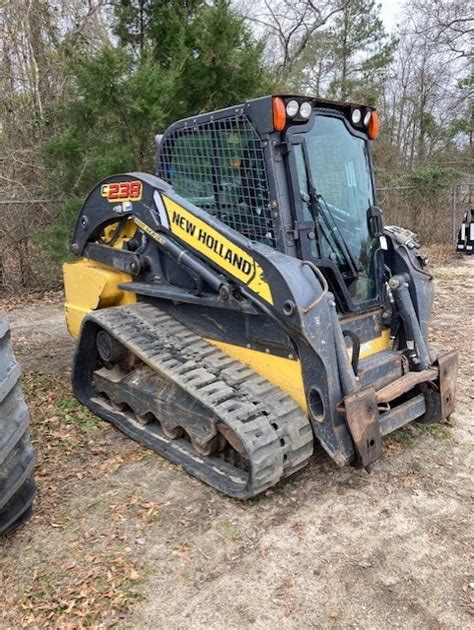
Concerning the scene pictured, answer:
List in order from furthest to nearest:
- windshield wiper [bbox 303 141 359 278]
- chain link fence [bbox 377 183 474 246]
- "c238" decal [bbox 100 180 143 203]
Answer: chain link fence [bbox 377 183 474 246], "c238" decal [bbox 100 180 143 203], windshield wiper [bbox 303 141 359 278]

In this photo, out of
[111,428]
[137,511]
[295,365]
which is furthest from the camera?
[111,428]

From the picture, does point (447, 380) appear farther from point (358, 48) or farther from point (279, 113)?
point (358, 48)

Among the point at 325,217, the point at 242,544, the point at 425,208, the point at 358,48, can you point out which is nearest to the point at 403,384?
the point at 325,217

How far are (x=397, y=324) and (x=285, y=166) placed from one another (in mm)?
1450

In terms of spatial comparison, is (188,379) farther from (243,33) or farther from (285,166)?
(243,33)

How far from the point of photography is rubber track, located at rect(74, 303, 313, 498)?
3.12m

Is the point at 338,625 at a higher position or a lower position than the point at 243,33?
lower

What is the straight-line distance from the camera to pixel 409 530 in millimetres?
3008

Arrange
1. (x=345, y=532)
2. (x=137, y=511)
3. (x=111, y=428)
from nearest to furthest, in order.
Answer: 1. (x=345, y=532)
2. (x=137, y=511)
3. (x=111, y=428)

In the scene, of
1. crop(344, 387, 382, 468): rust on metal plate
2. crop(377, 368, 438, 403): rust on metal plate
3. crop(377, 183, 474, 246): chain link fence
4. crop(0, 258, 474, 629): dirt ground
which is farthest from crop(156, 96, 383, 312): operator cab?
crop(377, 183, 474, 246): chain link fence

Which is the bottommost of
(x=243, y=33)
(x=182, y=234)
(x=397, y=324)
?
(x=397, y=324)

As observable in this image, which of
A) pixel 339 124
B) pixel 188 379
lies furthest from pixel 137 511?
pixel 339 124

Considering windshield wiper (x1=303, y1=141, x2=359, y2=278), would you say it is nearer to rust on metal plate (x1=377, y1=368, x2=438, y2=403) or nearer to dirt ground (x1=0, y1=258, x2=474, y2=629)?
rust on metal plate (x1=377, y1=368, x2=438, y2=403)

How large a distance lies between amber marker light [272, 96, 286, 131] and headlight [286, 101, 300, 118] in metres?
0.04
